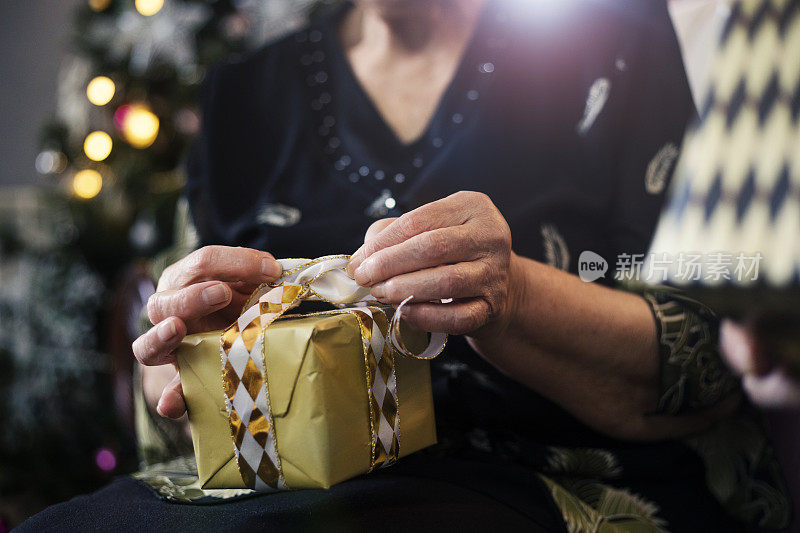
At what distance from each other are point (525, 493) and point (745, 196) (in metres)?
0.26

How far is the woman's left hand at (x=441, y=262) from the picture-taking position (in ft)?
1.03

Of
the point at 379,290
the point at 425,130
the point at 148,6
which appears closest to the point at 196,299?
the point at 379,290

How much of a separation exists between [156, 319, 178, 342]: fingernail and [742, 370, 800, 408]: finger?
0.42 m

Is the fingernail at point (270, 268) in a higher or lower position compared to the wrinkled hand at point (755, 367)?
higher

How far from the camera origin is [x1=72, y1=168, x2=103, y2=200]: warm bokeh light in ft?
4.06

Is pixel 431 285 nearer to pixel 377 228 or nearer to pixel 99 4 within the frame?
pixel 377 228

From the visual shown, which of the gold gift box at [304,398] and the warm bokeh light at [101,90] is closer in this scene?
the gold gift box at [304,398]

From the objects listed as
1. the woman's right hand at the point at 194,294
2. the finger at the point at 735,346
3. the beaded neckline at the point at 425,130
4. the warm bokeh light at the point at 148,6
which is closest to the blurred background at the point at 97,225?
the warm bokeh light at the point at 148,6

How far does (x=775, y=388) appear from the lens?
47cm

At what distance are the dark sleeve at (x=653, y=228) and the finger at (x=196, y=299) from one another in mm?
276

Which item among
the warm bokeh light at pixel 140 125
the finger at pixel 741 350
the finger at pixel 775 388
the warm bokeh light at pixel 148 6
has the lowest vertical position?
the finger at pixel 775 388

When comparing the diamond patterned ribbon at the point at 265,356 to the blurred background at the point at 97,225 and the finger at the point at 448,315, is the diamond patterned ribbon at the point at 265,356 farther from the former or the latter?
the blurred background at the point at 97,225

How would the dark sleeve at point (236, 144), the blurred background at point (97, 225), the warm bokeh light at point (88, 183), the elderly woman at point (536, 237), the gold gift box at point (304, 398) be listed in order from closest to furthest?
the gold gift box at point (304, 398) < the elderly woman at point (536, 237) < the dark sleeve at point (236, 144) < the blurred background at point (97, 225) < the warm bokeh light at point (88, 183)

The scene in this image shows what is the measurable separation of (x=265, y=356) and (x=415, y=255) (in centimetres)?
9
